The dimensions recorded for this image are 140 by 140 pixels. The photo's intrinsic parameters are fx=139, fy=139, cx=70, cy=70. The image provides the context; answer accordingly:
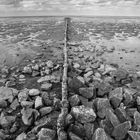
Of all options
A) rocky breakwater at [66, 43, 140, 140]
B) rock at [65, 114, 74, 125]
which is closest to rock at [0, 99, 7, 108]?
A: rocky breakwater at [66, 43, 140, 140]

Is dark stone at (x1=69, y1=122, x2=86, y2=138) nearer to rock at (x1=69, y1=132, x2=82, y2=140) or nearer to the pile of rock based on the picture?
the pile of rock

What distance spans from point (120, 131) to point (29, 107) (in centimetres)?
290

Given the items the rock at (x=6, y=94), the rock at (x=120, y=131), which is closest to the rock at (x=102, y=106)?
the rock at (x=120, y=131)

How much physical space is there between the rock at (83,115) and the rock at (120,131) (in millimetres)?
708

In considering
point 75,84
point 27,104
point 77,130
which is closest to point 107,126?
point 77,130

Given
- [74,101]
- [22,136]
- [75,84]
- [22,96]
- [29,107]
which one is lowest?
[22,136]

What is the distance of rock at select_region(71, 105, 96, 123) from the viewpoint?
393cm

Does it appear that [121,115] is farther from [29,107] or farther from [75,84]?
[29,107]

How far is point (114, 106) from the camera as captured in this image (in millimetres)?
4633

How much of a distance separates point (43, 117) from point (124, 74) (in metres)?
4.48

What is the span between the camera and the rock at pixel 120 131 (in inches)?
135

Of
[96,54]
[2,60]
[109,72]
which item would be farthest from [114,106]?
[2,60]

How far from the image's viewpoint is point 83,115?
3.96 metres

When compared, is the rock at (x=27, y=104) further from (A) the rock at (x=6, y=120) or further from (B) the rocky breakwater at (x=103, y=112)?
(B) the rocky breakwater at (x=103, y=112)
